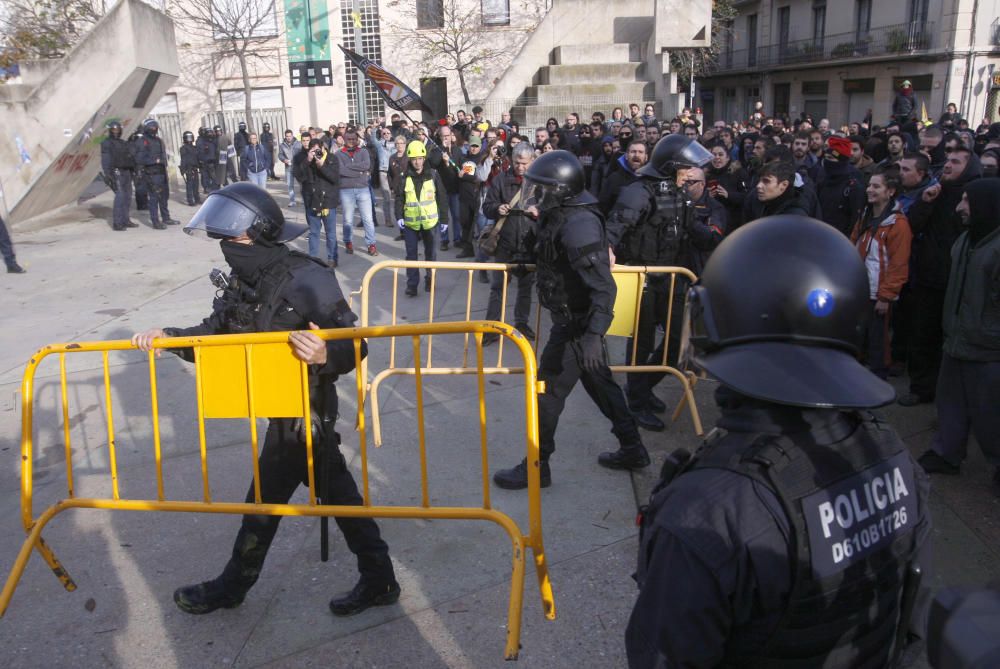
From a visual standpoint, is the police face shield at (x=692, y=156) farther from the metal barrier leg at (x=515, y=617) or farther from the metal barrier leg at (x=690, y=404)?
the metal barrier leg at (x=515, y=617)

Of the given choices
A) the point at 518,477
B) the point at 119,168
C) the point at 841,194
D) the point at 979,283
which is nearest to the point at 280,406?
the point at 518,477

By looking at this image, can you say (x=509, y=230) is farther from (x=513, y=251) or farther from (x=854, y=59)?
(x=854, y=59)

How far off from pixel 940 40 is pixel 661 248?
2717cm

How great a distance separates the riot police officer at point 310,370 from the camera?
3172 millimetres

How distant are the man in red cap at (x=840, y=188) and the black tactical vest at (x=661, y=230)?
8.06 ft

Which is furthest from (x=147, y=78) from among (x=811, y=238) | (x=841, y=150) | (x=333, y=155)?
(x=811, y=238)

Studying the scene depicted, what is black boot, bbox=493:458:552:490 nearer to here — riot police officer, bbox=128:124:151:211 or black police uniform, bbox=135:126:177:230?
black police uniform, bbox=135:126:177:230

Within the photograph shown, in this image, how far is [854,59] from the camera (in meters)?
30.2

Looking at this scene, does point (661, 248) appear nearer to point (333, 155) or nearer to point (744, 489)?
point (744, 489)

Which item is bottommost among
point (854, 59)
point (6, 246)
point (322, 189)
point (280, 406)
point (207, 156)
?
point (6, 246)

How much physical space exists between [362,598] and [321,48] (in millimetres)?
29958

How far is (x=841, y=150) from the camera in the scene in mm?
7234

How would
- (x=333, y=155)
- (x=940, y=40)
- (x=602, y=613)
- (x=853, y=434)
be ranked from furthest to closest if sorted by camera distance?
(x=940, y=40) → (x=333, y=155) → (x=602, y=613) → (x=853, y=434)

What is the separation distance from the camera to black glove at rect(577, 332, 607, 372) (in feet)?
13.7
